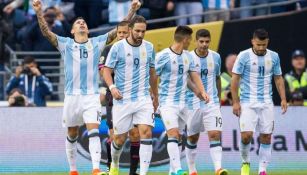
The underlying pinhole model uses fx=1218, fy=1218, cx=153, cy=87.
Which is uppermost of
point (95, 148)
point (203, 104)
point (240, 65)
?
point (240, 65)

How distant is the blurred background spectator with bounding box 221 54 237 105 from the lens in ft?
76.2

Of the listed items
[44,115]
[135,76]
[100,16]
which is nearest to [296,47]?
[100,16]

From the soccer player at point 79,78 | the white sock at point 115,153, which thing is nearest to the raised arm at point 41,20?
the soccer player at point 79,78

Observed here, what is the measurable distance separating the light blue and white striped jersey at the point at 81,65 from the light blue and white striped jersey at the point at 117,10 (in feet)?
24.7

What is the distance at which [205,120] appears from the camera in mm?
18969

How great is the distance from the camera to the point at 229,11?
25281 mm

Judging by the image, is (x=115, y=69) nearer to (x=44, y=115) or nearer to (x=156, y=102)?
(x=156, y=102)

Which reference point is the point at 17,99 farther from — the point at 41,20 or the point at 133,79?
the point at 133,79

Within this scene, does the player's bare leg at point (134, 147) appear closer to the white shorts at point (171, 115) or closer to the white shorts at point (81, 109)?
the white shorts at point (171, 115)

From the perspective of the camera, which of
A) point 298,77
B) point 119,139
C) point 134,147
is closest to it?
point 119,139

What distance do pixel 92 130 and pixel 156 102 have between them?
47.3 inches

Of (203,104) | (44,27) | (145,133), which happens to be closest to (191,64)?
(203,104)

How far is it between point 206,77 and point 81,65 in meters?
2.23

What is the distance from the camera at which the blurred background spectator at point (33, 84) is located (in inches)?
909
